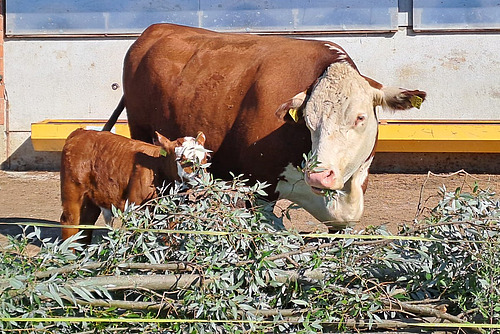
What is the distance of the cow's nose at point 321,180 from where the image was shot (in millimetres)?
3971

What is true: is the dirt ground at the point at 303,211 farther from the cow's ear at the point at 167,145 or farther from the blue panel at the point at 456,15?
the blue panel at the point at 456,15

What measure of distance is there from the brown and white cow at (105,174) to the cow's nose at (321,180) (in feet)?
4.38

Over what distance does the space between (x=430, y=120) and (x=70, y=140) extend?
A: 6144 mm

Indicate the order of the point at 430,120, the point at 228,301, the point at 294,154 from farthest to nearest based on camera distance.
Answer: the point at 430,120, the point at 294,154, the point at 228,301

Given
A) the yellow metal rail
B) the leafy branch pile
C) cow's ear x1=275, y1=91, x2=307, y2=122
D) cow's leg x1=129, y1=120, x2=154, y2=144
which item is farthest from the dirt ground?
the leafy branch pile

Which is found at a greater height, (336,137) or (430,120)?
(336,137)

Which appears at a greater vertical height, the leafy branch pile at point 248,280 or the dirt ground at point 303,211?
the leafy branch pile at point 248,280

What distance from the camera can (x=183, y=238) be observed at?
3.24 meters

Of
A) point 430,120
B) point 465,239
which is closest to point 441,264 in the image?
point 465,239

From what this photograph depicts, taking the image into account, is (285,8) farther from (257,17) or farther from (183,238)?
(183,238)

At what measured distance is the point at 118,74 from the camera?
10.7 m

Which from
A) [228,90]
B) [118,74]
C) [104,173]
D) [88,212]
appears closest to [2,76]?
[118,74]

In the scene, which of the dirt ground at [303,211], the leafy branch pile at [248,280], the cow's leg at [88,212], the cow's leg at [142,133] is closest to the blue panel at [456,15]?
the dirt ground at [303,211]

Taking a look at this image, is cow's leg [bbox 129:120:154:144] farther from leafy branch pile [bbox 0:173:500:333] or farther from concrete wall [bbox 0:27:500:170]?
concrete wall [bbox 0:27:500:170]
